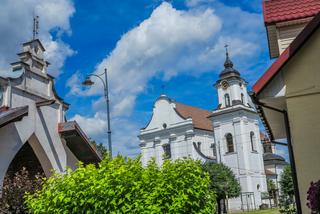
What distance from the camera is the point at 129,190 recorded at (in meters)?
7.04

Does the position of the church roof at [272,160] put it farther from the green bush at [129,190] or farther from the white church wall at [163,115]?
the green bush at [129,190]

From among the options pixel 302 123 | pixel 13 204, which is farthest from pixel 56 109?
pixel 302 123

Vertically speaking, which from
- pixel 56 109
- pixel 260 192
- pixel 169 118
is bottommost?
pixel 260 192

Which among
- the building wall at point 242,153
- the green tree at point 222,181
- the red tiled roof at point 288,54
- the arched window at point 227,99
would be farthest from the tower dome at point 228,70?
the red tiled roof at point 288,54

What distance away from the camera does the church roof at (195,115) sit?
5872 centimetres

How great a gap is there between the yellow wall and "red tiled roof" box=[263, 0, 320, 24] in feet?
7.54

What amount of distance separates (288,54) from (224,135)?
4706 centimetres

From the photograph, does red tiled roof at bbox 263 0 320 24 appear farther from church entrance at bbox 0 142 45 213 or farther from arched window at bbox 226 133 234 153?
arched window at bbox 226 133 234 153

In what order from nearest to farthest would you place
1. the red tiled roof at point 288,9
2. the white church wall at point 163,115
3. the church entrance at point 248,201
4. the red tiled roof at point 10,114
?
the red tiled roof at point 288,9
the red tiled roof at point 10,114
the church entrance at point 248,201
the white church wall at point 163,115

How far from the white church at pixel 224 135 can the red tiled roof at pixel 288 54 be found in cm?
4478

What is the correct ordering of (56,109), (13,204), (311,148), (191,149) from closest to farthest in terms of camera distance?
(311,148) → (13,204) → (56,109) → (191,149)

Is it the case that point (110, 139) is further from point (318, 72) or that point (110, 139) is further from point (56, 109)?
point (318, 72)

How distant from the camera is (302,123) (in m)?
6.93

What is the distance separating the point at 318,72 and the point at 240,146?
45839 millimetres
